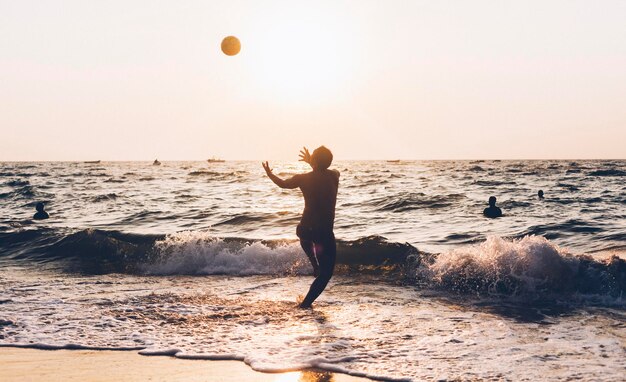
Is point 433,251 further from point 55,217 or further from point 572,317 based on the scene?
point 55,217

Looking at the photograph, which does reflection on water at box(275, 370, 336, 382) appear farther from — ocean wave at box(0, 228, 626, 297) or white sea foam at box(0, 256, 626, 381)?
ocean wave at box(0, 228, 626, 297)

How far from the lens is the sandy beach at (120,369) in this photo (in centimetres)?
564

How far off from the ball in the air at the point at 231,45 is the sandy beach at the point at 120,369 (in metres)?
14.0

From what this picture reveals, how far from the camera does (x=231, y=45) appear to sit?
19.6 metres

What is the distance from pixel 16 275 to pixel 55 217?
11.6 metres

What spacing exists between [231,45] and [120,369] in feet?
49.5

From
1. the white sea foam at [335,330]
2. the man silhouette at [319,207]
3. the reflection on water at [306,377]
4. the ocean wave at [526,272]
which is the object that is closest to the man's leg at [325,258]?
the man silhouette at [319,207]

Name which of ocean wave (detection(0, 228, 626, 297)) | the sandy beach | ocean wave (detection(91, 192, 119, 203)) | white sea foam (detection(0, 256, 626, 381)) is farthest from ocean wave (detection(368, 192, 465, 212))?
the sandy beach

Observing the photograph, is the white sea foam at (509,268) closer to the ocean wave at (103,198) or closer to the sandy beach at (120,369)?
the sandy beach at (120,369)

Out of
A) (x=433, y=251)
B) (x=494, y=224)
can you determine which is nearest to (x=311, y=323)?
(x=433, y=251)

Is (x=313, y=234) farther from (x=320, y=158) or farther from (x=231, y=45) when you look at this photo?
(x=231, y=45)

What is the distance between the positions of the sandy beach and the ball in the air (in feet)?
46.0

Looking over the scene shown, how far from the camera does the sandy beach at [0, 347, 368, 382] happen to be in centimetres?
564

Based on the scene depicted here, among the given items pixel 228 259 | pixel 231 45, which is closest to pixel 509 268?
pixel 228 259
